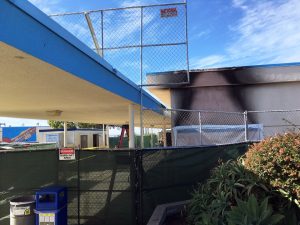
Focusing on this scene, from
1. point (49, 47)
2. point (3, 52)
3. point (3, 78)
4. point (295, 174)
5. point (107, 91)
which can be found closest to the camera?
point (3, 52)

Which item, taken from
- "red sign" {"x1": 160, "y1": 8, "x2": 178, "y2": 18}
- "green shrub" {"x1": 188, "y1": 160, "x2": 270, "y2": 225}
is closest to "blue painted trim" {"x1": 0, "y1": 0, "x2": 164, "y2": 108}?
"red sign" {"x1": 160, "y1": 8, "x2": 178, "y2": 18}

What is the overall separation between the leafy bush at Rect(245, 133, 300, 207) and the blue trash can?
3516 millimetres

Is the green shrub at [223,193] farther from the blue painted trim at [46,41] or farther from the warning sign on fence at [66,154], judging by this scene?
the blue painted trim at [46,41]

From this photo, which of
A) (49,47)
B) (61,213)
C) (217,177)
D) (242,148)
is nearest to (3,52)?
(49,47)

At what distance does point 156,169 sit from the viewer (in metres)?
7.69

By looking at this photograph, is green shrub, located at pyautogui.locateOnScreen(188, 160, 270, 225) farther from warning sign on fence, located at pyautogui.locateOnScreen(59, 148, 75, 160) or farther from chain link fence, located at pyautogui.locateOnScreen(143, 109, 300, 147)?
chain link fence, located at pyautogui.locateOnScreen(143, 109, 300, 147)

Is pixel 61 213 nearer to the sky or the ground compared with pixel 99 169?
nearer to the ground

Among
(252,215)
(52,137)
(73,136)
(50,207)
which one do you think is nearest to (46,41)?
(50,207)

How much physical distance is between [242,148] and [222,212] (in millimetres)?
4135

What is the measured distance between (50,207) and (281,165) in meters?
4.08

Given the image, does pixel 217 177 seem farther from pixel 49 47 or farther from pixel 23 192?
pixel 23 192

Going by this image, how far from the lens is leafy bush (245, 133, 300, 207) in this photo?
564 cm

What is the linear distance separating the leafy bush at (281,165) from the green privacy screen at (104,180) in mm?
2255

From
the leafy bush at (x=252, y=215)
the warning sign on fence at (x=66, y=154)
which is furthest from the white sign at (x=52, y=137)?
the leafy bush at (x=252, y=215)
